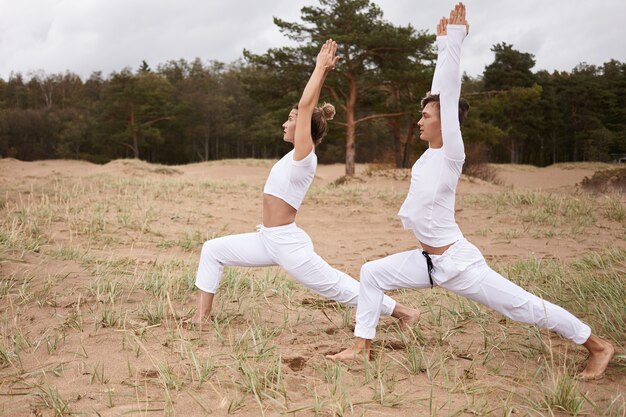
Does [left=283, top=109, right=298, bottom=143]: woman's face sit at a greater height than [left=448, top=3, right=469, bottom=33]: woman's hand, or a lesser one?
lesser

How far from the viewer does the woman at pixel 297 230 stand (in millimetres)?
3748

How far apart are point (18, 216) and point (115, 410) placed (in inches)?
242

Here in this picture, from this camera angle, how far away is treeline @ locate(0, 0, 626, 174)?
20.8 meters

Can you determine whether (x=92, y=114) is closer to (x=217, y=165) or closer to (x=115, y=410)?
(x=217, y=165)

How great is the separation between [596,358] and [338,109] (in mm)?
22219

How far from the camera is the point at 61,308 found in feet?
14.9

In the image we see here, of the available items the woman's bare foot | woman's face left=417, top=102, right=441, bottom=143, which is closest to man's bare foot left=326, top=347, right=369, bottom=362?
the woman's bare foot

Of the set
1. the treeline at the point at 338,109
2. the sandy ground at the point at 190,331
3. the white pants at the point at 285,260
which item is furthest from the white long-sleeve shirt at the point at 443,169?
the treeline at the point at 338,109

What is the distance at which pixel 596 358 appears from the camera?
10.8ft

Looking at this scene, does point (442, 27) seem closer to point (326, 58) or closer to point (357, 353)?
point (326, 58)

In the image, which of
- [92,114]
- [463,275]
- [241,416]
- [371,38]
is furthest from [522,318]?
[92,114]

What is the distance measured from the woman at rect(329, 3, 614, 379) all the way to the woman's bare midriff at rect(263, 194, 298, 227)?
0.71m

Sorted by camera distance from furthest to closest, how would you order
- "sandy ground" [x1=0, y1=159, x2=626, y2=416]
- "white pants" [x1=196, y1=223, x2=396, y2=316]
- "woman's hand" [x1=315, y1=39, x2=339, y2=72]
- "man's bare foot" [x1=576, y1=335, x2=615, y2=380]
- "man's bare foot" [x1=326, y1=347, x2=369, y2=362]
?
"white pants" [x1=196, y1=223, x2=396, y2=316] < "woman's hand" [x1=315, y1=39, x2=339, y2=72] < "man's bare foot" [x1=326, y1=347, x2=369, y2=362] < "man's bare foot" [x1=576, y1=335, x2=615, y2=380] < "sandy ground" [x1=0, y1=159, x2=626, y2=416]

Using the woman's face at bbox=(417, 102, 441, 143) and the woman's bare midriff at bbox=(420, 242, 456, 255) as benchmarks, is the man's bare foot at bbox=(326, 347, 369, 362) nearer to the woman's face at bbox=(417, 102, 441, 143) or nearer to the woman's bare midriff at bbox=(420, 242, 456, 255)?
the woman's bare midriff at bbox=(420, 242, 456, 255)
